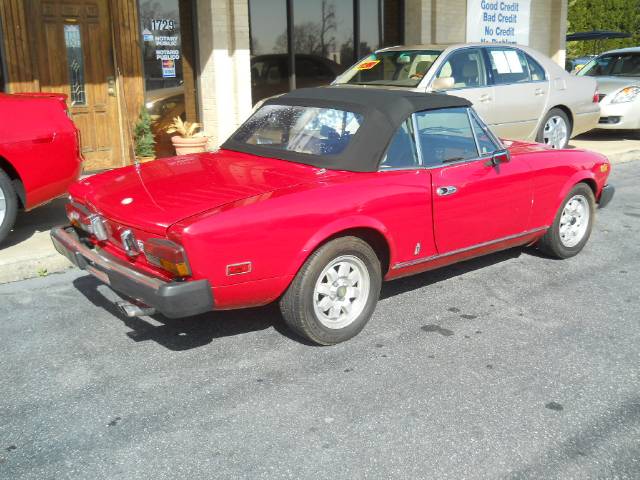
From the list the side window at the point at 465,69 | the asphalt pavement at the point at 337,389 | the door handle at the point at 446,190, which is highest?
the side window at the point at 465,69

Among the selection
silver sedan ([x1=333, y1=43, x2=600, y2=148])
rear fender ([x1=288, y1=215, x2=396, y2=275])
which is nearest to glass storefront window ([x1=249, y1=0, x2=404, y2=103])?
silver sedan ([x1=333, y1=43, x2=600, y2=148])

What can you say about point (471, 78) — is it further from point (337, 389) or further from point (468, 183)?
point (337, 389)

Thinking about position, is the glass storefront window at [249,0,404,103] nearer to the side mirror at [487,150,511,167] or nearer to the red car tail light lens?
the side mirror at [487,150,511,167]

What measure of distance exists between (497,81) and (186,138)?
13.6 ft

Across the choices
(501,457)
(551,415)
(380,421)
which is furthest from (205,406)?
(551,415)

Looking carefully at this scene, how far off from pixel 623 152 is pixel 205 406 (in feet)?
30.7

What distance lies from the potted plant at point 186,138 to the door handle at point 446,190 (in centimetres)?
558

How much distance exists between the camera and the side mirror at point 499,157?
5062 mm

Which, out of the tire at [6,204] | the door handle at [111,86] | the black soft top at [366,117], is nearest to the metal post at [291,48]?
the door handle at [111,86]

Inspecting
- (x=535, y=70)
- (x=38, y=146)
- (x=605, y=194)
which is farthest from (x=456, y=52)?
(x=38, y=146)

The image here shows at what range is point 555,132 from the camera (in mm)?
10219

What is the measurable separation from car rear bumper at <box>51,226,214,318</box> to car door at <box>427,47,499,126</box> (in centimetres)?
544

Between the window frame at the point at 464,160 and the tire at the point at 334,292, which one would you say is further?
the window frame at the point at 464,160

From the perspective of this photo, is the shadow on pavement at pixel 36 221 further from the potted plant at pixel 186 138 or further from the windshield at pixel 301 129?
the windshield at pixel 301 129
